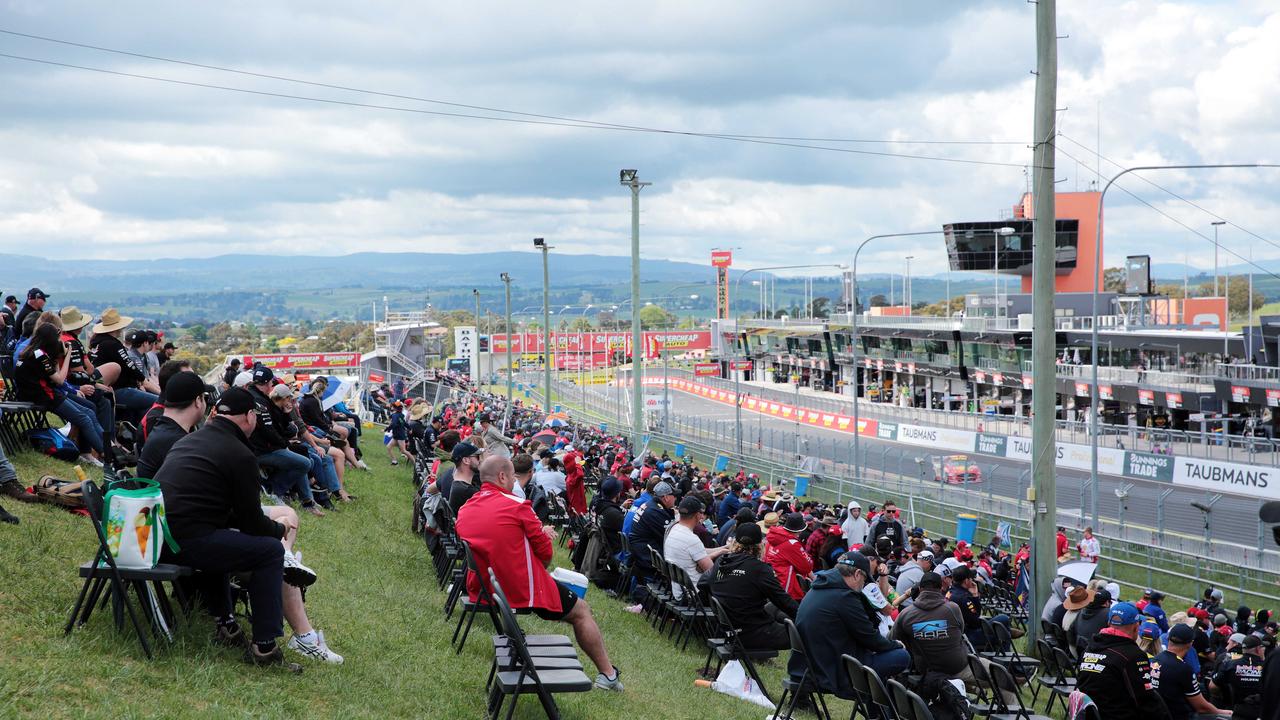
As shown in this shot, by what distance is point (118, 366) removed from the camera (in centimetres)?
1238

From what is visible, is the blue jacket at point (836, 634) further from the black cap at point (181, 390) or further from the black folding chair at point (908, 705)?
the black cap at point (181, 390)

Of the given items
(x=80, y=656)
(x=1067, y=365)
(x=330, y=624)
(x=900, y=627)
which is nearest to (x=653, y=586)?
(x=900, y=627)

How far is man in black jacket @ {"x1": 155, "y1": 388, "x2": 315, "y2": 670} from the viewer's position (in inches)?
246

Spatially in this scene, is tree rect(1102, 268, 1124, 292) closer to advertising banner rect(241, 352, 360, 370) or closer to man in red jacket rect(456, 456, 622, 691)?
advertising banner rect(241, 352, 360, 370)

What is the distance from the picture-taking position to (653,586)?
39.2 feet

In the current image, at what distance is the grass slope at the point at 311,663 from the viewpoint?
5648 millimetres

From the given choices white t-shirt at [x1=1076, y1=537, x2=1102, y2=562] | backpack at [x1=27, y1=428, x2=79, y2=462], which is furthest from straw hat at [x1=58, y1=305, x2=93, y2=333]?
white t-shirt at [x1=1076, y1=537, x2=1102, y2=562]

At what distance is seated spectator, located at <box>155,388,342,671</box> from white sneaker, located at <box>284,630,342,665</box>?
0.93ft

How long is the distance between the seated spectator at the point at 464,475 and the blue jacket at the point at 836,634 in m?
3.58

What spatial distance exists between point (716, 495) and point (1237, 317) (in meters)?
174

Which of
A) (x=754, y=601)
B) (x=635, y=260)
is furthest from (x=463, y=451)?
(x=635, y=260)

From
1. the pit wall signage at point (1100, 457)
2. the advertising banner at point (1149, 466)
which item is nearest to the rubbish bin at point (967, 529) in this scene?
the pit wall signage at point (1100, 457)

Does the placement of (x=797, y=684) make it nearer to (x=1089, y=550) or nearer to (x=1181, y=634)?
(x=1181, y=634)

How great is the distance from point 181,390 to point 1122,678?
693cm
